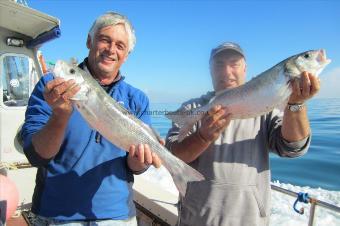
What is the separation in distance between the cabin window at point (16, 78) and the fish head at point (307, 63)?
510cm

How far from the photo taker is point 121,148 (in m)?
2.73

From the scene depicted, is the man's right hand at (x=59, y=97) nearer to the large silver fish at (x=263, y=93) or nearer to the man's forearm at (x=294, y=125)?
the large silver fish at (x=263, y=93)

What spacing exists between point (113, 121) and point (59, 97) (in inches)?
20.7

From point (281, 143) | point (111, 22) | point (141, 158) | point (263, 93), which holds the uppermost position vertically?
point (111, 22)

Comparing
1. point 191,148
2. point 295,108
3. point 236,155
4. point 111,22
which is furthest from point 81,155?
point 295,108

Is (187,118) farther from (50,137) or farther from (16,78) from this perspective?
(16,78)

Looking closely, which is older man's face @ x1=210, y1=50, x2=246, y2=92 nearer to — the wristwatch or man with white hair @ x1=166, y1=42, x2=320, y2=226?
man with white hair @ x1=166, y1=42, x2=320, y2=226

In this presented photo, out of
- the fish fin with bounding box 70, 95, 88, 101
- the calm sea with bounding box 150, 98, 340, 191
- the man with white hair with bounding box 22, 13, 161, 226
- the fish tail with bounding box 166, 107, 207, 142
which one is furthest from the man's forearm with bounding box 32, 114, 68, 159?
the calm sea with bounding box 150, 98, 340, 191

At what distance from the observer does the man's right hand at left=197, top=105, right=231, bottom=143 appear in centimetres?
301

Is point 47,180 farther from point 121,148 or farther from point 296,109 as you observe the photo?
point 296,109

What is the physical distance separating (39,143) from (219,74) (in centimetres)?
178

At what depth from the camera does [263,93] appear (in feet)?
10.9

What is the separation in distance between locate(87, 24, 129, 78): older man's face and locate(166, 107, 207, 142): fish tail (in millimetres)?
857

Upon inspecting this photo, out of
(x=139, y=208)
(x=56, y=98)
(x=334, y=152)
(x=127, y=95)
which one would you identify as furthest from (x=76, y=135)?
(x=334, y=152)
